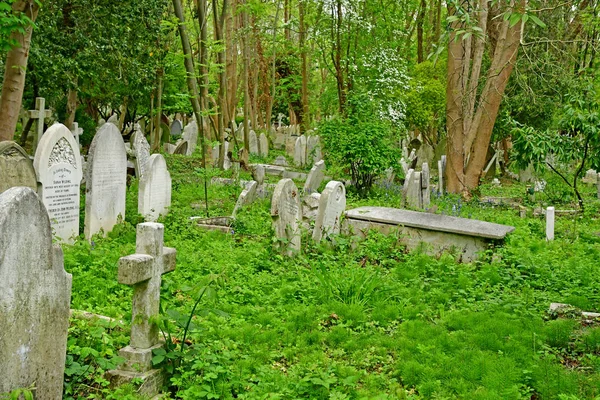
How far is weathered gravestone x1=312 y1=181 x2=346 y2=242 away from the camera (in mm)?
8578

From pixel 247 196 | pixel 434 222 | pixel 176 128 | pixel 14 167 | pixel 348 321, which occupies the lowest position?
pixel 348 321

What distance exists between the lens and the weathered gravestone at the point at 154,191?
31.1 ft

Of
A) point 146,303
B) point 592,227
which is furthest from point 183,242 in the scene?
point 592,227

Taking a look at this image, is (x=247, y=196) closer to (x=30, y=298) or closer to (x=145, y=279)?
(x=145, y=279)

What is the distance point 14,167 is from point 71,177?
1043mm

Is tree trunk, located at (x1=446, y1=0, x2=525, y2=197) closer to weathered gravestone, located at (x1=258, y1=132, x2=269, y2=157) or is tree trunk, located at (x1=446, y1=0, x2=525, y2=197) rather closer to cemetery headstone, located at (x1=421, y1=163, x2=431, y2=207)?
cemetery headstone, located at (x1=421, y1=163, x2=431, y2=207)

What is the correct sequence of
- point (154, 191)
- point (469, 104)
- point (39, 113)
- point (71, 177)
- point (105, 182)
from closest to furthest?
point (71, 177)
point (105, 182)
point (154, 191)
point (39, 113)
point (469, 104)

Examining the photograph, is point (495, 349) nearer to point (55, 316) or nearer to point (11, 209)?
point (55, 316)

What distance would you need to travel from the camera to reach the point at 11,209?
2.83 meters

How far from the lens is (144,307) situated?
4.02m

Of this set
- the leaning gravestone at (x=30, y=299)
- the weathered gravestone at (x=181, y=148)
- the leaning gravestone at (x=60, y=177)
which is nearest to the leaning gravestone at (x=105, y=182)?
the leaning gravestone at (x=60, y=177)

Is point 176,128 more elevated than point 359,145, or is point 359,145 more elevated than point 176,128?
point 176,128

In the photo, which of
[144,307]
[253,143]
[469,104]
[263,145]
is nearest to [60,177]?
[144,307]

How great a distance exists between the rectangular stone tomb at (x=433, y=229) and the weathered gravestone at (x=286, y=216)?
135 centimetres
